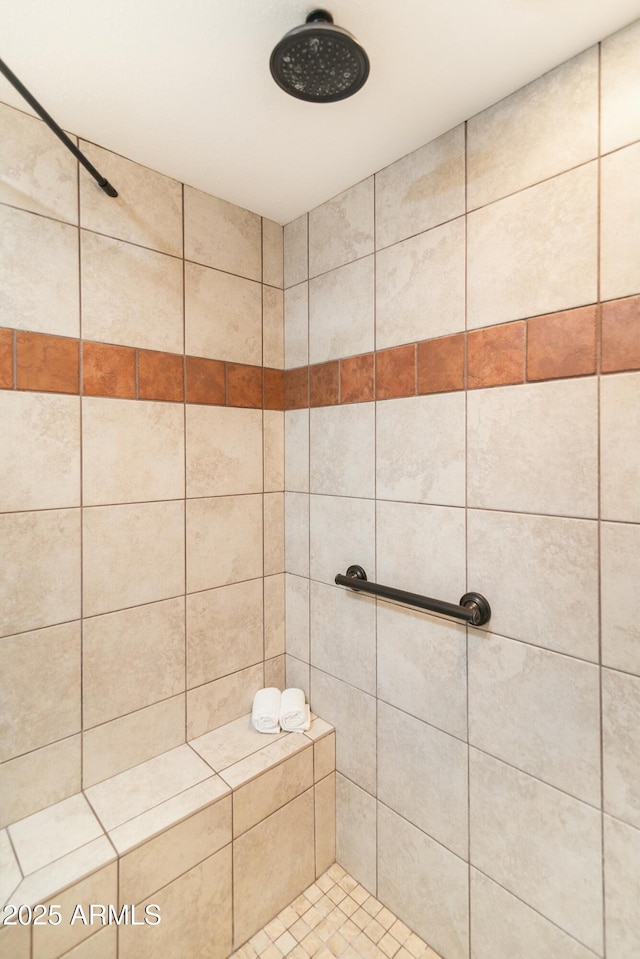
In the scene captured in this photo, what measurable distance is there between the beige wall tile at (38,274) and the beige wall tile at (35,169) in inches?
1.4

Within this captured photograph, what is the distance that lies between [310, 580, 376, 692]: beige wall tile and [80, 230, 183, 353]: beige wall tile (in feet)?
3.13

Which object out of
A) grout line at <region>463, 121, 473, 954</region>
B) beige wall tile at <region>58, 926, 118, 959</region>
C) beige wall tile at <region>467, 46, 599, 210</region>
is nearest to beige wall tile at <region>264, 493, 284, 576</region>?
grout line at <region>463, 121, 473, 954</region>

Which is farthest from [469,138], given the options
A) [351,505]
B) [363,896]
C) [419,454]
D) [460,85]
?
[363,896]

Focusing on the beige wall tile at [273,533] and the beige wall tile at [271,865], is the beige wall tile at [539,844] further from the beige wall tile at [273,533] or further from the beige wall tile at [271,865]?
the beige wall tile at [273,533]

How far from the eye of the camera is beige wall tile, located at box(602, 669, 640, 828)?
2.89 ft

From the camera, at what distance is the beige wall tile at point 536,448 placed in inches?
A: 36.8

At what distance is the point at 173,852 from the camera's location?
3.65 feet

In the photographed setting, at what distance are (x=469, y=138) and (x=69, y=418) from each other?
4.12 feet

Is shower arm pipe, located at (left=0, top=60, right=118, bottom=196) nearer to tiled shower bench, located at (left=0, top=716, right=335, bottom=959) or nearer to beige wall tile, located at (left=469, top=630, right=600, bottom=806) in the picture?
beige wall tile, located at (left=469, top=630, right=600, bottom=806)

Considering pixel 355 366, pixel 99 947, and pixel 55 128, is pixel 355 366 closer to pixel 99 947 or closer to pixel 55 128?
pixel 55 128

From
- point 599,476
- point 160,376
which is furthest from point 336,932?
point 160,376

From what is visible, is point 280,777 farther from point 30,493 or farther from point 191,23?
point 191,23

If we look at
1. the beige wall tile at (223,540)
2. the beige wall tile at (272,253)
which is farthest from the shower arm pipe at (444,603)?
the beige wall tile at (272,253)

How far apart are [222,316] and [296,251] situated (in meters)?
0.39
